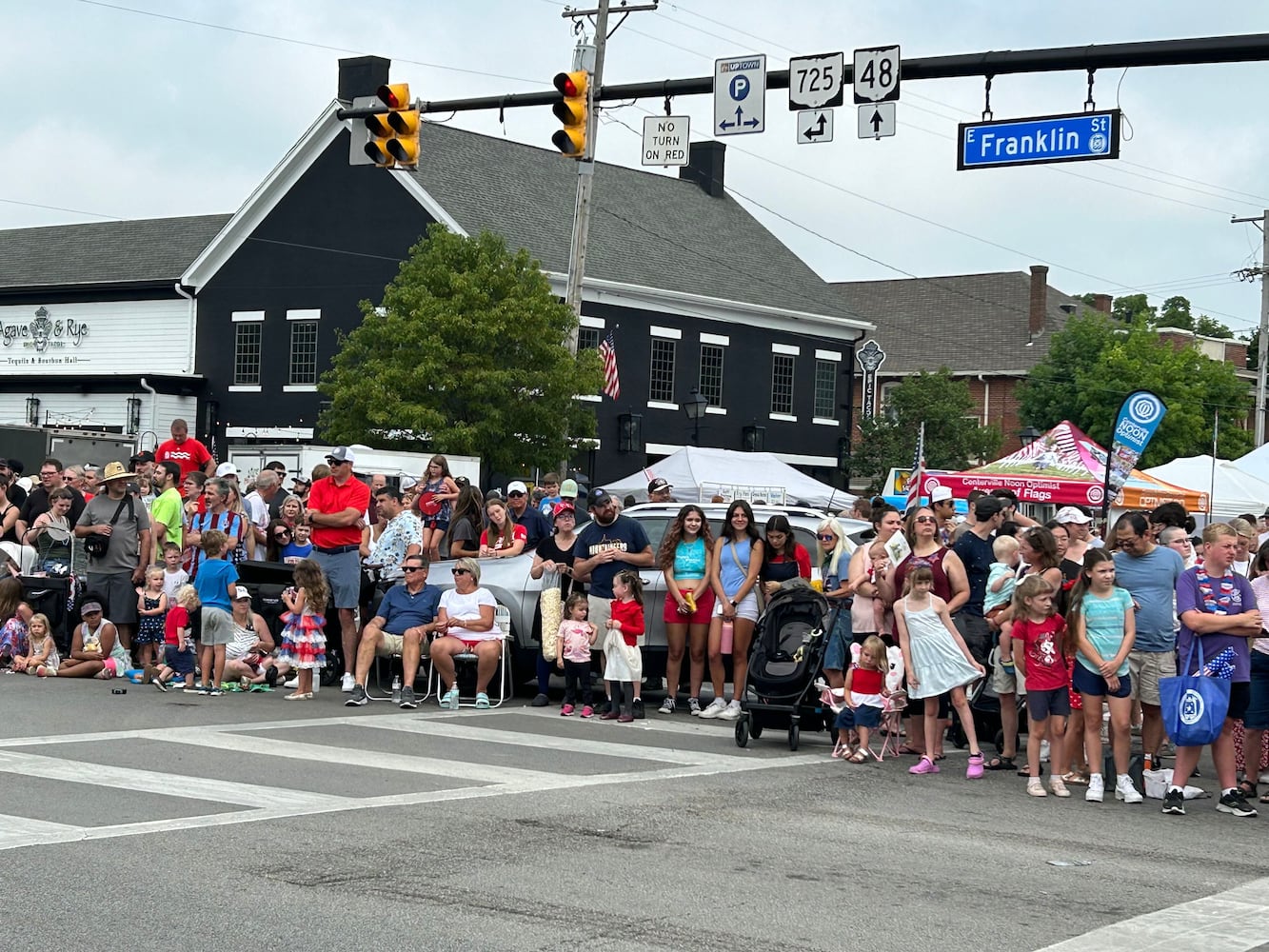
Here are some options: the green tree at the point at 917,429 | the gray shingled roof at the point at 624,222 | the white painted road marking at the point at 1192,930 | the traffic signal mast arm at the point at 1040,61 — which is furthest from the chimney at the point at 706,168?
the white painted road marking at the point at 1192,930

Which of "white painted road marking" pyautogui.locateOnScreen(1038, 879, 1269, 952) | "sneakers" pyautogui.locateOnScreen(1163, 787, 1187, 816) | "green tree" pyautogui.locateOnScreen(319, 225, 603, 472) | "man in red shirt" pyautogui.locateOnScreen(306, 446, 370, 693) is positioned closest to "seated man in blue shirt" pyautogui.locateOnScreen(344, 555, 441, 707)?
"man in red shirt" pyautogui.locateOnScreen(306, 446, 370, 693)

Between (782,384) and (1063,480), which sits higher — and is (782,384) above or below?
above

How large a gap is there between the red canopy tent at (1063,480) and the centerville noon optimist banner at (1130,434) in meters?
8.32

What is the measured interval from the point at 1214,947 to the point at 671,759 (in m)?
5.51

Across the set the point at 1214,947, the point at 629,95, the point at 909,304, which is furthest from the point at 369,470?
the point at 909,304

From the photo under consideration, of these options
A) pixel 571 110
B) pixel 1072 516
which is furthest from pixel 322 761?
pixel 571 110

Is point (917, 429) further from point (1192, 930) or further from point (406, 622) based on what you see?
point (1192, 930)

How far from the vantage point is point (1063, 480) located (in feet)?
96.9

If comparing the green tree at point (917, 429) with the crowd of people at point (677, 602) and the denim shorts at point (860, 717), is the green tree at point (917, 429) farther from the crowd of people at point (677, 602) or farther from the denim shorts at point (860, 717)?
the denim shorts at point (860, 717)

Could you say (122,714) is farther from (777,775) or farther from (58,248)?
(58,248)

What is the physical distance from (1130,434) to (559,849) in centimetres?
1322

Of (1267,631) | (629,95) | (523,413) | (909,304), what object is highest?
(909,304)

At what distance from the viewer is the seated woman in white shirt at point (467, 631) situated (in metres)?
14.7

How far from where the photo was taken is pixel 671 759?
38.7ft
